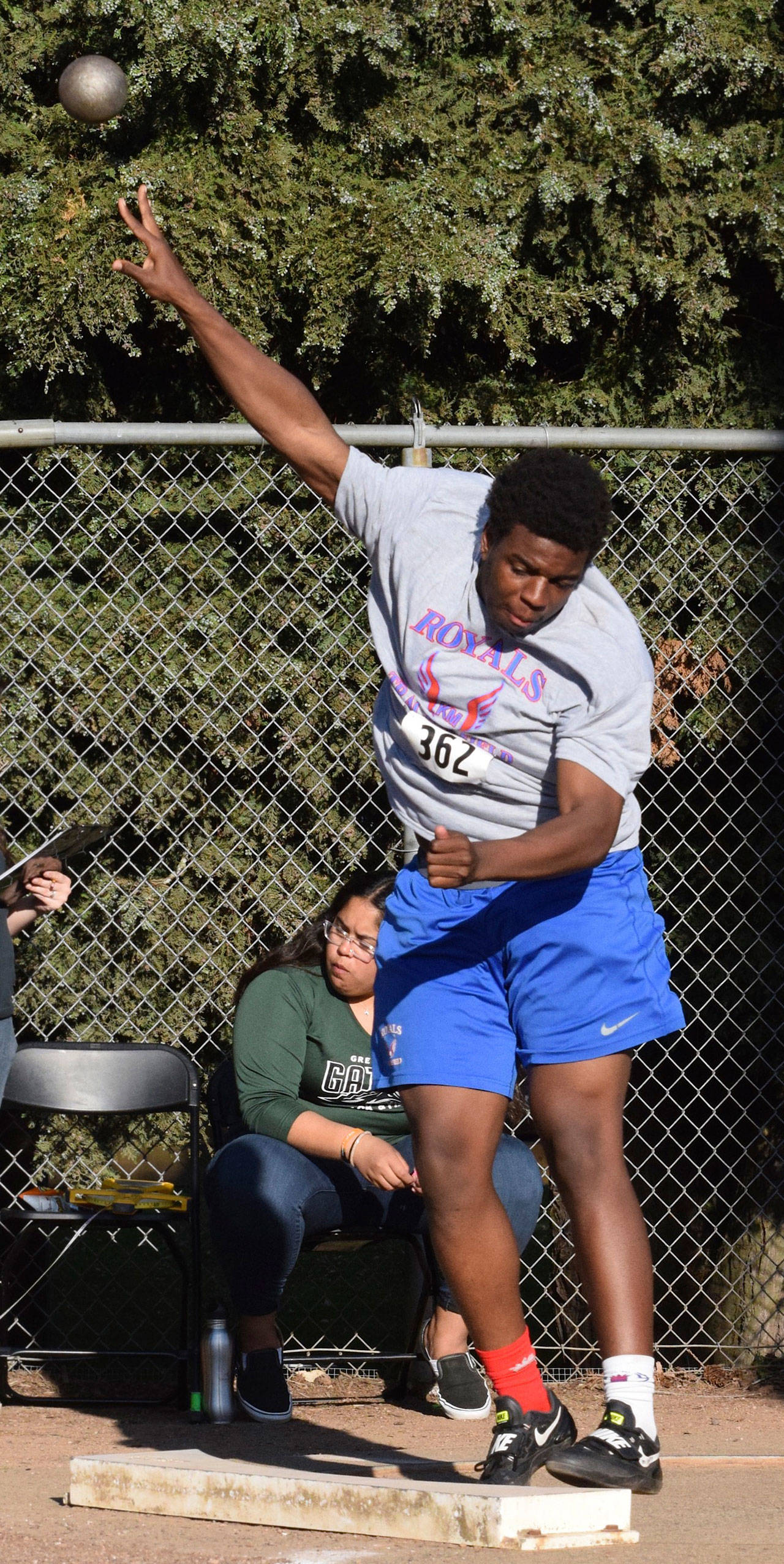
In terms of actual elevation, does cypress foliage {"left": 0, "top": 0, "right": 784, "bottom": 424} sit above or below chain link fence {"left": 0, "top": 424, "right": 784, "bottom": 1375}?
above

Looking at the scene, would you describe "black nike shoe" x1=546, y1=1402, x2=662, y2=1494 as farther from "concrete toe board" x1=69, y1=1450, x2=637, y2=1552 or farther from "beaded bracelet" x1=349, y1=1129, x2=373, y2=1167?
"beaded bracelet" x1=349, y1=1129, x2=373, y2=1167

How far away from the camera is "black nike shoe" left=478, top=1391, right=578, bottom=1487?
242cm

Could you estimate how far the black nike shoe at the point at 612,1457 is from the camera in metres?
2.30

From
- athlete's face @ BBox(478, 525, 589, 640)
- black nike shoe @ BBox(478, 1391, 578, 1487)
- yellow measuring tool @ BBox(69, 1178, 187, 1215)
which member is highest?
athlete's face @ BBox(478, 525, 589, 640)

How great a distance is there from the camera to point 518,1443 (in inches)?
95.3

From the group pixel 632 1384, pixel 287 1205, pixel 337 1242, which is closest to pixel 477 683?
pixel 632 1384

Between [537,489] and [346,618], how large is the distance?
2.17 meters

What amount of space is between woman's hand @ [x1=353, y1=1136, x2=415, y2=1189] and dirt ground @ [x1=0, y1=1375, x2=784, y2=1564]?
0.60m

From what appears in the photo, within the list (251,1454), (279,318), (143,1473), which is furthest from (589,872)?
(279,318)

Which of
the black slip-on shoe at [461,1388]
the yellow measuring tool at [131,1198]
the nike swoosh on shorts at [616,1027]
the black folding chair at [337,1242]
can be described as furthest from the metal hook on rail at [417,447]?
the black slip-on shoe at [461,1388]

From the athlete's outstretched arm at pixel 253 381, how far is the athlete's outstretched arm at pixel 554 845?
2.32ft

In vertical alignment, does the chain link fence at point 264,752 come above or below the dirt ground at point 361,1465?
above

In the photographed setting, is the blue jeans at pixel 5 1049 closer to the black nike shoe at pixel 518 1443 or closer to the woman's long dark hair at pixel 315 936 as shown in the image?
the woman's long dark hair at pixel 315 936

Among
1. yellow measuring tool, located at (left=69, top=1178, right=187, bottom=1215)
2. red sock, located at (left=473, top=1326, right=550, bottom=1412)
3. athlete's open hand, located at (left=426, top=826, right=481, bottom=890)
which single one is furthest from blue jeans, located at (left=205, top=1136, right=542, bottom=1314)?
athlete's open hand, located at (left=426, top=826, right=481, bottom=890)
